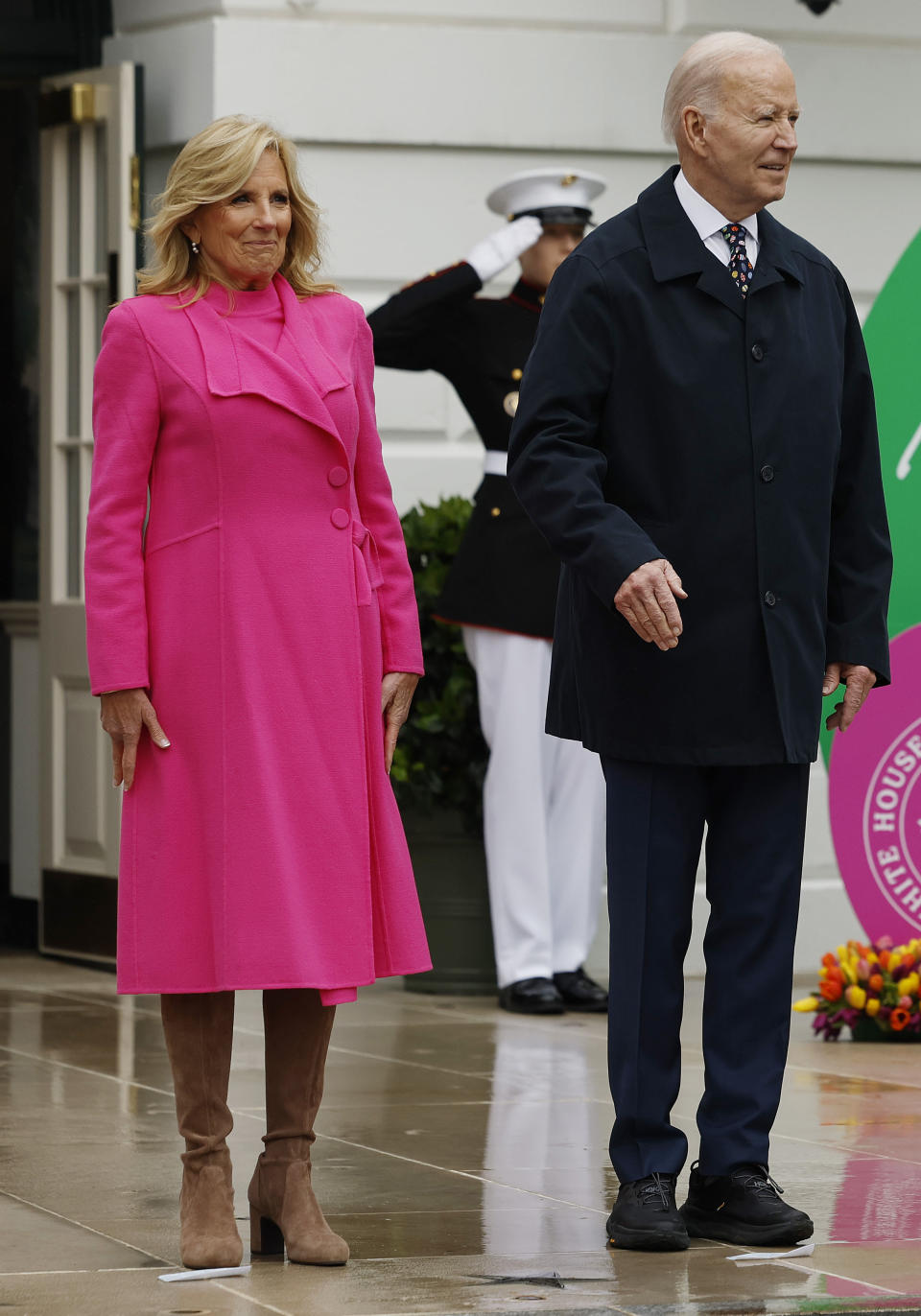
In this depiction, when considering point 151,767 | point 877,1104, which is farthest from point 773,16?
point 151,767

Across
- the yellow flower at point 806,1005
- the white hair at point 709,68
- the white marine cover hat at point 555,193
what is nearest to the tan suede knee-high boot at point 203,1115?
the white hair at point 709,68

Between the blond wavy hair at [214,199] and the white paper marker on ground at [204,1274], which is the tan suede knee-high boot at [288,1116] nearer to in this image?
the white paper marker on ground at [204,1274]

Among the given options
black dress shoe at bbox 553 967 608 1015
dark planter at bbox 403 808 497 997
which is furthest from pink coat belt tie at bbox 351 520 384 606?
dark planter at bbox 403 808 497 997

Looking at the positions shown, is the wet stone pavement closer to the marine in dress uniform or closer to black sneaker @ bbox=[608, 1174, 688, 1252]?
black sneaker @ bbox=[608, 1174, 688, 1252]

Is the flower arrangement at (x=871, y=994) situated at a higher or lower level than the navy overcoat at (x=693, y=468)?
lower

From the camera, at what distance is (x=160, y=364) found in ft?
12.9

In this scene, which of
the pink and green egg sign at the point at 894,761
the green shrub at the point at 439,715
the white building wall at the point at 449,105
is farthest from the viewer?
the white building wall at the point at 449,105

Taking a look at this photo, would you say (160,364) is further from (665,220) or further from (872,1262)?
(872,1262)

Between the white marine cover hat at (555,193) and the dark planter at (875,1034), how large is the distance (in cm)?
243

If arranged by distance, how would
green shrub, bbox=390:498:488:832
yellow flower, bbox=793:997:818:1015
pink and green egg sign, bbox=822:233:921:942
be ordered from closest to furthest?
yellow flower, bbox=793:997:818:1015
pink and green egg sign, bbox=822:233:921:942
green shrub, bbox=390:498:488:832

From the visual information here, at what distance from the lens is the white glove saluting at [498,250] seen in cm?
729

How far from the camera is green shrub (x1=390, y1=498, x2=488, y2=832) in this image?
24.5ft

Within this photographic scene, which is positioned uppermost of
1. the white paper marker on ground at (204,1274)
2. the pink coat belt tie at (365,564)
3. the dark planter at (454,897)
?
the pink coat belt tie at (365,564)

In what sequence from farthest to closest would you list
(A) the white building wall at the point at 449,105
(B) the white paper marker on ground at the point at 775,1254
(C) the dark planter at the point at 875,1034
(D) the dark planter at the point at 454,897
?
(A) the white building wall at the point at 449,105 < (D) the dark planter at the point at 454,897 < (C) the dark planter at the point at 875,1034 < (B) the white paper marker on ground at the point at 775,1254
